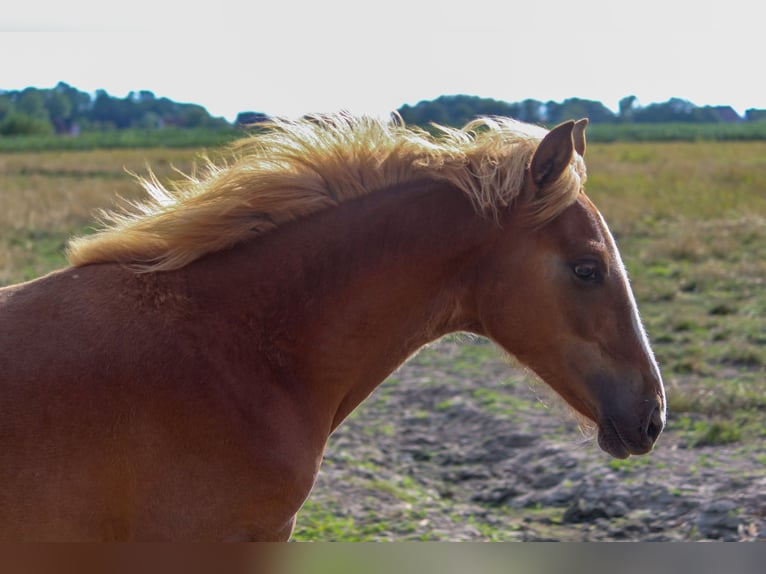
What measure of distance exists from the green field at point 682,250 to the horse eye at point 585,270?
1804 millimetres

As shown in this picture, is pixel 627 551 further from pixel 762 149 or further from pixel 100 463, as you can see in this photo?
pixel 762 149

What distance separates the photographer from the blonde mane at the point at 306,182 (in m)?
2.92

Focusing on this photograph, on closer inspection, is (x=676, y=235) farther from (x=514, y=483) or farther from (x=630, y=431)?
(x=630, y=431)

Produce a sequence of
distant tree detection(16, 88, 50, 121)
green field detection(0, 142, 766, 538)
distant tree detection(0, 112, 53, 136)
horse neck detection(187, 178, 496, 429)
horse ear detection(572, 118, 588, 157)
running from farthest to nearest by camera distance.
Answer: distant tree detection(0, 112, 53, 136) → distant tree detection(16, 88, 50, 121) → green field detection(0, 142, 766, 538) → horse ear detection(572, 118, 588, 157) → horse neck detection(187, 178, 496, 429)

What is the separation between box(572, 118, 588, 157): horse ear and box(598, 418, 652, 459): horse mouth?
1.03 metres

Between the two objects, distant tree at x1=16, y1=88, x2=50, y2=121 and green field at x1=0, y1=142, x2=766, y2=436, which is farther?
distant tree at x1=16, y1=88, x2=50, y2=121

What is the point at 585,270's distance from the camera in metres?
2.96

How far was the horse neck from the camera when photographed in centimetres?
288

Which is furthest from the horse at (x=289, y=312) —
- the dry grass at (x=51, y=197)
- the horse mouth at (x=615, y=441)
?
the dry grass at (x=51, y=197)

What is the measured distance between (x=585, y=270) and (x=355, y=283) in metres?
0.79

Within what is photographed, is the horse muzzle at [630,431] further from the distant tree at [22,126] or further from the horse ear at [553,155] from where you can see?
the distant tree at [22,126]

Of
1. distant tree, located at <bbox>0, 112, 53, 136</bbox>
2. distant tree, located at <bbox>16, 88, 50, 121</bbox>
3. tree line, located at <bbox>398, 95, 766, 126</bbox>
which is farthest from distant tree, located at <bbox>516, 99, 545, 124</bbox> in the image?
distant tree, located at <bbox>0, 112, 53, 136</bbox>

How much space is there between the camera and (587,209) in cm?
306

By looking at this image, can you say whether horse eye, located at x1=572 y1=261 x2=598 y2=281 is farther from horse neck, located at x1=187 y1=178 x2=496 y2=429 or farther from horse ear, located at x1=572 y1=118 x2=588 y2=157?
horse ear, located at x1=572 y1=118 x2=588 y2=157
